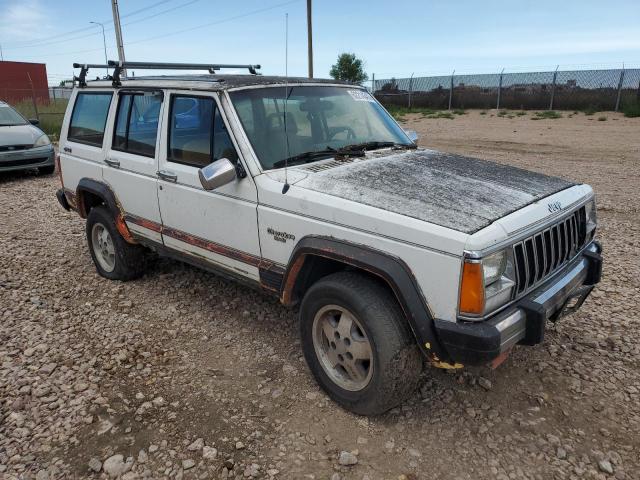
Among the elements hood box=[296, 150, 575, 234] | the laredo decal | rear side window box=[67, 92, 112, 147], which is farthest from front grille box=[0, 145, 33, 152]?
hood box=[296, 150, 575, 234]

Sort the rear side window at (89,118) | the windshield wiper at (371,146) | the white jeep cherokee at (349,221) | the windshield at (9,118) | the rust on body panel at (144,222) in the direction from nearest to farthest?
the white jeep cherokee at (349,221) → the windshield wiper at (371,146) → the rust on body panel at (144,222) → the rear side window at (89,118) → the windshield at (9,118)

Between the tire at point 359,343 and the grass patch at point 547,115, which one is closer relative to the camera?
the tire at point 359,343

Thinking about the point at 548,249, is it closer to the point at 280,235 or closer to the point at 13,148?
the point at 280,235

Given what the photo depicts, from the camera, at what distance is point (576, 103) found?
80.4 feet

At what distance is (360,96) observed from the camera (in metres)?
4.41

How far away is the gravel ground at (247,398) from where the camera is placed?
9.00ft

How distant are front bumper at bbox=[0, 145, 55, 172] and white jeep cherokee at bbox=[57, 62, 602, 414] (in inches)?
264

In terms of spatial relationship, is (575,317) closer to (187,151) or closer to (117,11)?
(187,151)

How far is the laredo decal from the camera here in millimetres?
3174

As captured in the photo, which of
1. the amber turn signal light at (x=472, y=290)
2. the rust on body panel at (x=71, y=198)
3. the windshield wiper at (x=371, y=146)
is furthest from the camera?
the rust on body panel at (x=71, y=198)

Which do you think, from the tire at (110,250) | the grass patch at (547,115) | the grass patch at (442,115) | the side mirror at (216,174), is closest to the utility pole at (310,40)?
the grass patch at (442,115)

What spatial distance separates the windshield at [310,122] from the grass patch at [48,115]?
15.7 meters

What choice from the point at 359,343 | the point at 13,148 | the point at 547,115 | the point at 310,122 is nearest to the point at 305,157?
the point at 310,122

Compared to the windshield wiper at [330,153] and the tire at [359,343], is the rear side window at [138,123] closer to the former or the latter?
the windshield wiper at [330,153]
